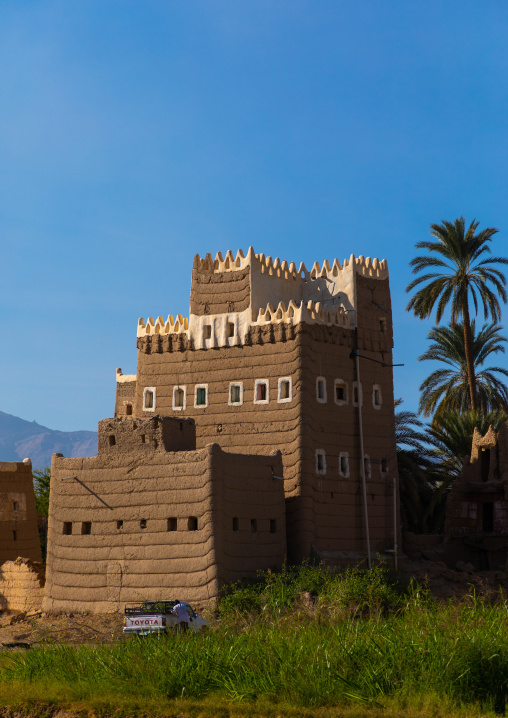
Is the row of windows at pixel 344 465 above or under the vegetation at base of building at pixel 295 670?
above

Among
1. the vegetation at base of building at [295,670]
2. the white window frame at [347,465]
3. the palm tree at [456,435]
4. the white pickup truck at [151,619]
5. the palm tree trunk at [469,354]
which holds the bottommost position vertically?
the vegetation at base of building at [295,670]

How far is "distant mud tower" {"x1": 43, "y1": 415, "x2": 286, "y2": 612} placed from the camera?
25.6 meters

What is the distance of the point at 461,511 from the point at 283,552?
365 inches

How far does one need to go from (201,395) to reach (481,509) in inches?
428

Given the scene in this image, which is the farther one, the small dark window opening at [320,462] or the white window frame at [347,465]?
the white window frame at [347,465]

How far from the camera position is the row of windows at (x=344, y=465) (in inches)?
1200

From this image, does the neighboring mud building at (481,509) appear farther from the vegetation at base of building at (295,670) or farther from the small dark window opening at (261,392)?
the vegetation at base of building at (295,670)

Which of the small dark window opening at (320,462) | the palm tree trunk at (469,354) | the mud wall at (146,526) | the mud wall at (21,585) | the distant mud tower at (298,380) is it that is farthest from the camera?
the palm tree trunk at (469,354)

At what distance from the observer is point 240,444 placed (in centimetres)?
3117

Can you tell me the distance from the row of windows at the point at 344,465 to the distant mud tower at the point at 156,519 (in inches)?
101

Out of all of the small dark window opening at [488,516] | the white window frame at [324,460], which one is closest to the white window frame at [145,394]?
the white window frame at [324,460]

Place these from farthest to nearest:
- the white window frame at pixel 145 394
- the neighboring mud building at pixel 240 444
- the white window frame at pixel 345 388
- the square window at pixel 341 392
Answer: the white window frame at pixel 145 394 → the square window at pixel 341 392 → the white window frame at pixel 345 388 → the neighboring mud building at pixel 240 444

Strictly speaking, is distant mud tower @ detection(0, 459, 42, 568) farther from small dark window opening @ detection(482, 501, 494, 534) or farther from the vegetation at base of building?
small dark window opening @ detection(482, 501, 494, 534)

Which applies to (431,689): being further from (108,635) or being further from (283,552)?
(283,552)
